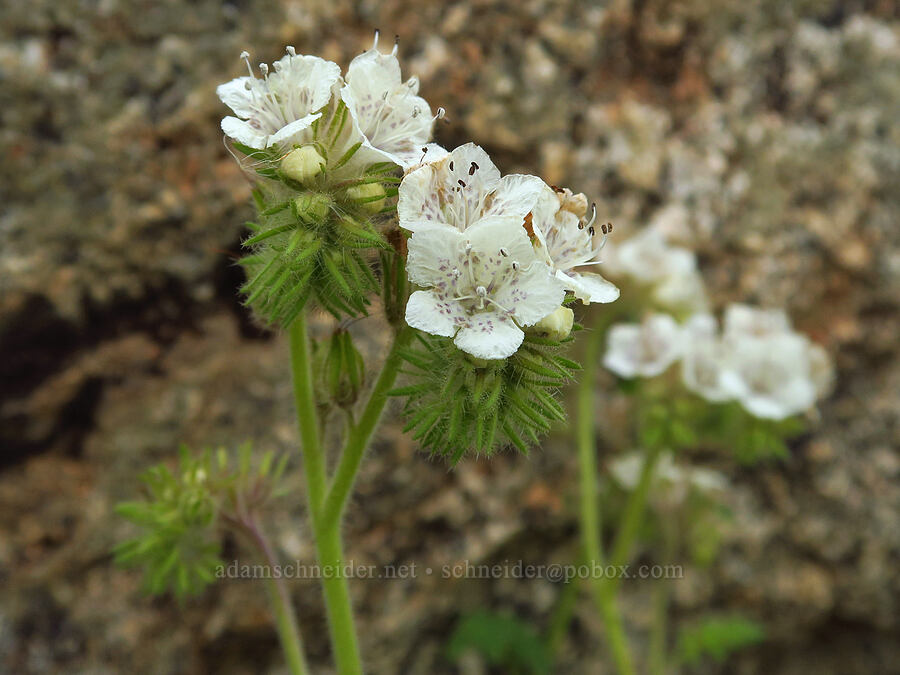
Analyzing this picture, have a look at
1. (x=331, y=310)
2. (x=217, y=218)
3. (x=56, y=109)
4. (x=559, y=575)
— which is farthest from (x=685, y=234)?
(x=56, y=109)

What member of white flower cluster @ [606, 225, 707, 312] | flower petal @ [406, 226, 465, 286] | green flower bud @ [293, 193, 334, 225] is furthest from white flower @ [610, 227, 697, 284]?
green flower bud @ [293, 193, 334, 225]

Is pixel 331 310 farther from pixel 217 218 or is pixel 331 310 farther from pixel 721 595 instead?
pixel 721 595

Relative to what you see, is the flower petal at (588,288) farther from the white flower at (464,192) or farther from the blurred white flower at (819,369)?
the blurred white flower at (819,369)

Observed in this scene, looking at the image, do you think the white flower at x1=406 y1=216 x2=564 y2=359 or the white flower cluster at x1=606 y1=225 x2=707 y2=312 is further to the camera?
the white flower cluster at x1=606 y1=225 x2=707 y2=312

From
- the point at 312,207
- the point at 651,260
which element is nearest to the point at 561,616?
the point at 651,260

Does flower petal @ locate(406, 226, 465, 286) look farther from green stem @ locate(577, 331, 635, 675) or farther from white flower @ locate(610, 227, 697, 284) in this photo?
white flower @ locate(610, 227, 697, 284)

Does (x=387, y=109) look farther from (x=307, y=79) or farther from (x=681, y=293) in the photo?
(x=681, y=293)
